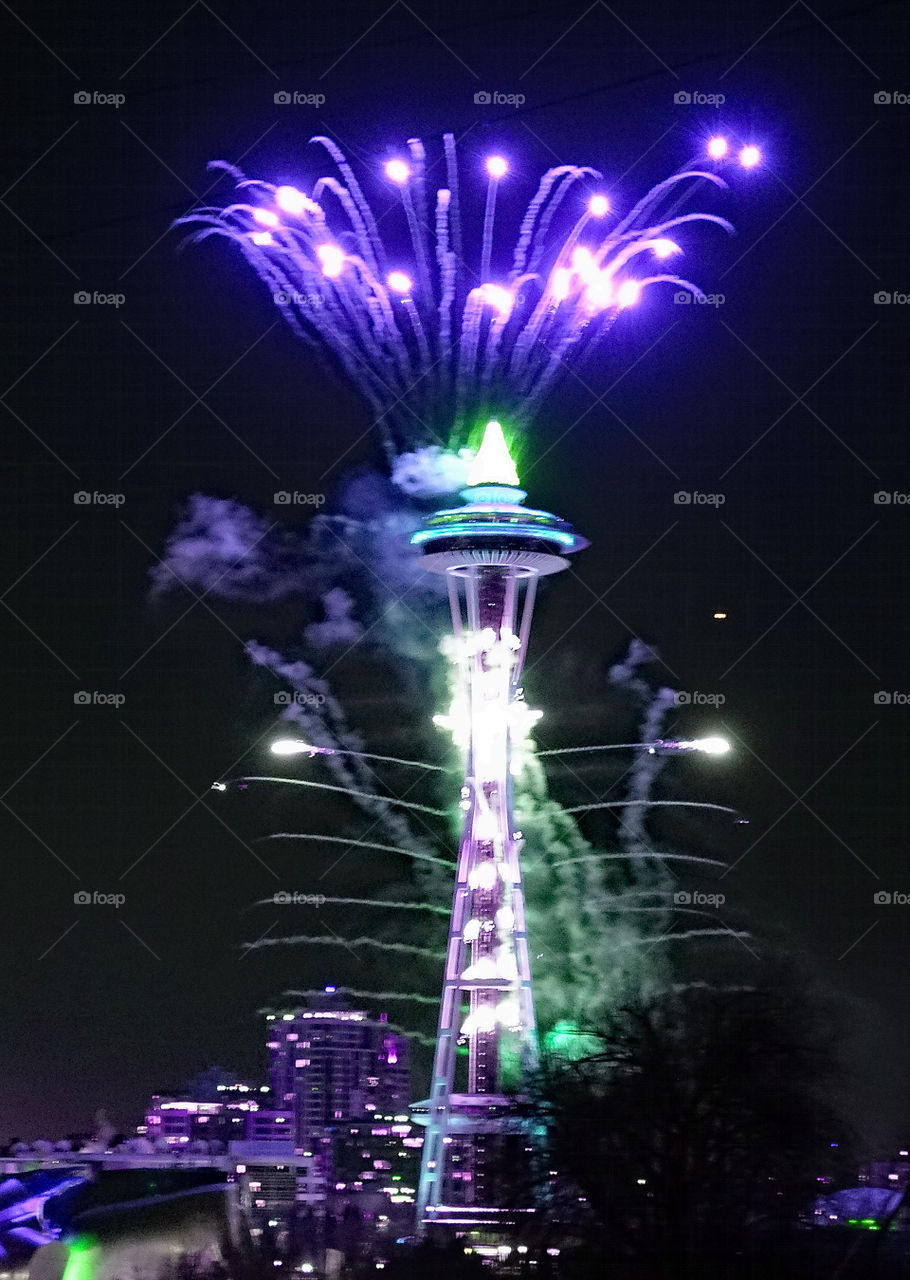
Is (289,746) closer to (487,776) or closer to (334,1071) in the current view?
(487,776)

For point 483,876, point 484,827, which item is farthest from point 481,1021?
point 484,827

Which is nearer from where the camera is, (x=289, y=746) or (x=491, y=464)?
(x=289, y=746)

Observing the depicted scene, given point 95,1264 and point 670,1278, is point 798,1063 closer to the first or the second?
point 670,1278

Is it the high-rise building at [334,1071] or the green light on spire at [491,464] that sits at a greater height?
the green light on spire at [491,464]

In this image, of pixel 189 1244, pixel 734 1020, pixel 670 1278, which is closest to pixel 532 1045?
pixel 189 1244

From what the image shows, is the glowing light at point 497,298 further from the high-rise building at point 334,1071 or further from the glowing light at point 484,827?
the high-rise building at point 334,1071

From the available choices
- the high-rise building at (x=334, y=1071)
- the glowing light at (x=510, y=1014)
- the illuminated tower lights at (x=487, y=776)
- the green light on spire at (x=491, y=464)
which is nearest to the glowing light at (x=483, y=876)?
the illuminated tower lights at (x=487, y=776)
